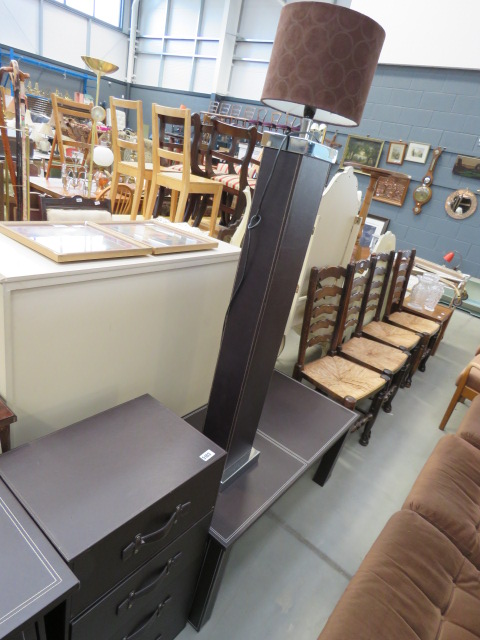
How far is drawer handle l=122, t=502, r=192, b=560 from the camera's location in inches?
33.1

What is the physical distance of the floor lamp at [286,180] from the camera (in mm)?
956

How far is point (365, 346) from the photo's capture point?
8.75 ft

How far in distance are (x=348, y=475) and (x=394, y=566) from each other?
0.98 meters

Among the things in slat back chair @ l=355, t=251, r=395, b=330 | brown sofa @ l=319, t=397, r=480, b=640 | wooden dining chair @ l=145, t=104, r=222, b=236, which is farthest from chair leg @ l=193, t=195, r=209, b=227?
brown sofa @ l=319, t=397, r=480, b=640

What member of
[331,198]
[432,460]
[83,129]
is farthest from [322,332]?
[83,129]

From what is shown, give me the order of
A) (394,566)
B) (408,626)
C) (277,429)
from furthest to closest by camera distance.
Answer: (277,429) → (394,566) → (408,626)

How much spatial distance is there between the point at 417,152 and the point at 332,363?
519 centimetres

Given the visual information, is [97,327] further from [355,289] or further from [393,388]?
[393,388]

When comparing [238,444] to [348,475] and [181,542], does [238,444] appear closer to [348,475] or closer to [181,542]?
[181,542]

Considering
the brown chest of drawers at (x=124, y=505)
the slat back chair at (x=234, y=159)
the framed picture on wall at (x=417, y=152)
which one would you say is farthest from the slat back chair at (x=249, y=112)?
the brown chest of drawers at (x=124, y=505)

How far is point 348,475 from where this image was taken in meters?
2.09

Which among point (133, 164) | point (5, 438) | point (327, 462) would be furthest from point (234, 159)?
point (5, 438)

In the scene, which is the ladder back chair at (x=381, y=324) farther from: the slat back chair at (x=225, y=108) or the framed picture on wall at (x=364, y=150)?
the slat back chair at (x=225, y=108)

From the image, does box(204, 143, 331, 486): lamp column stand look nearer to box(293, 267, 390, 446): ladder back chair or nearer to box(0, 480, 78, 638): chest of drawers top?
box(0, 480, 78, 638): chest of drawers top
